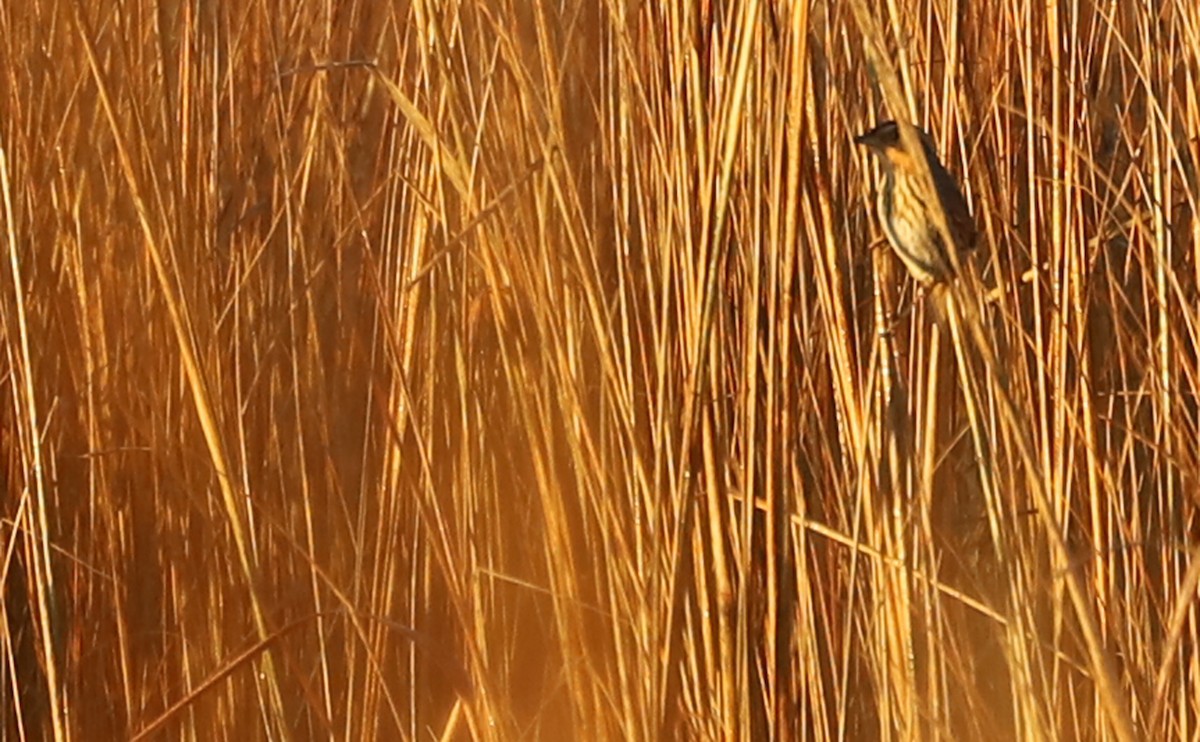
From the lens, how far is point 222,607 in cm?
104

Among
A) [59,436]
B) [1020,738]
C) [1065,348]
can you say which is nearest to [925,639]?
[1020,738]

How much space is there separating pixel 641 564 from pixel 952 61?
37 centimetres

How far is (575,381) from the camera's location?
0.81 metres

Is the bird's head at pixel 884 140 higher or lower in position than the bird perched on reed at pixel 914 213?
higher

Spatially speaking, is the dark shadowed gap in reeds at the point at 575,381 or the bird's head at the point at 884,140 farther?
the bird's head at the point at 884,140

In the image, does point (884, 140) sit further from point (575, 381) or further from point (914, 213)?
point (575, 381)

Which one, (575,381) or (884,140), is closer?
(575,381)

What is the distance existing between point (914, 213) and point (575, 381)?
22 centimetres

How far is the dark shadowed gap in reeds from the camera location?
82 cm

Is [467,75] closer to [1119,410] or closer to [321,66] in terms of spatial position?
[321,66]

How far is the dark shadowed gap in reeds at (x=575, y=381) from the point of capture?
2.69 feet

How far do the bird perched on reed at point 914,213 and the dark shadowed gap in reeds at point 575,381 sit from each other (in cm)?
3

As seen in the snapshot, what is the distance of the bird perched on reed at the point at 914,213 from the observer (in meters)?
0.87

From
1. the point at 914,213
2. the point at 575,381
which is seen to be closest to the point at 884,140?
the point at 914,213
